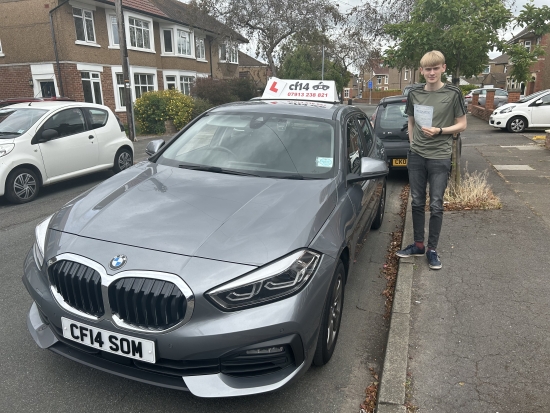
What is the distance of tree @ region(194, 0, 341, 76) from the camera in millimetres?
27828

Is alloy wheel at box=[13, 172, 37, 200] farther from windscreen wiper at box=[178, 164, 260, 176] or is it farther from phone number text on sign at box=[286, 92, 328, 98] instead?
windscreen wiper at box=[178, 164, 260, 176]

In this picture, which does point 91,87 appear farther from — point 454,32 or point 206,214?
point 206,214

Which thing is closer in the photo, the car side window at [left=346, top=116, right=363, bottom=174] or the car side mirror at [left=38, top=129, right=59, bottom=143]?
the car side window at [left=346, top=116, right=363, bottom=174]

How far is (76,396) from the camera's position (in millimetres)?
2623

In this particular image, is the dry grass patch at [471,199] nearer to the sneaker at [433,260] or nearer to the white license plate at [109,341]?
the sneaker at [433,260]

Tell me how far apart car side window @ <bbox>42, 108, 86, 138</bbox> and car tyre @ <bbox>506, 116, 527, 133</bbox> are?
48.2 feet

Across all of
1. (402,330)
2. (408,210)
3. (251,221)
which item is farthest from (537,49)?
(251,221)

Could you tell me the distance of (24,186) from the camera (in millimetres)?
7254

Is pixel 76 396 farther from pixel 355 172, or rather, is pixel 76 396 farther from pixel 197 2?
pixel 197 2

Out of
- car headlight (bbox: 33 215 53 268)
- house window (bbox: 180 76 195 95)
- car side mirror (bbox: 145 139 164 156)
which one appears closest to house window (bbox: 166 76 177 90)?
house window (bbox: 180 76 195 95)

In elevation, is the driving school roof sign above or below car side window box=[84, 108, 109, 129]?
above

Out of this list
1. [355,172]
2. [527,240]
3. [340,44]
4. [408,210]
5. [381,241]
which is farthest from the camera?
[340,44]

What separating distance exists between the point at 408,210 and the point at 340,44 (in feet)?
106

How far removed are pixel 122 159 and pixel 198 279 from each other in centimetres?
782
